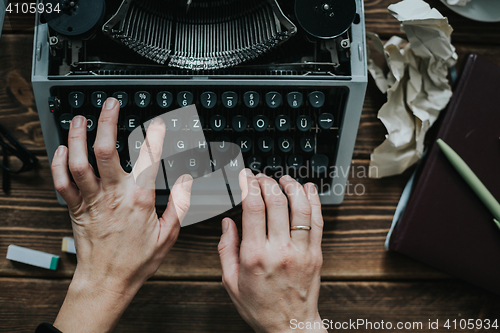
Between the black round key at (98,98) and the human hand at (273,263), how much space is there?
418 mm

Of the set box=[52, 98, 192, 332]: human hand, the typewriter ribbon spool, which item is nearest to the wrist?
box=[52, 98, 192, 332]: human hand

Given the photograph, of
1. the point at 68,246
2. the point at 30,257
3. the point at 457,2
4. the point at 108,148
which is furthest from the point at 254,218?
the point at 457,2

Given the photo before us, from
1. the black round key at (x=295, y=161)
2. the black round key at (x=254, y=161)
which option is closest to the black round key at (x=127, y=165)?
the black round key at (x=254, y=161)

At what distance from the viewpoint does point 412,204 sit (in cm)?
116

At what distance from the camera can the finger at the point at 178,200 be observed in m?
1.01

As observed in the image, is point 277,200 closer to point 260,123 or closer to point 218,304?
point 260,123

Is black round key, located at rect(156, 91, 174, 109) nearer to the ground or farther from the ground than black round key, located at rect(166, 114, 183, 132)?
farther from the ground

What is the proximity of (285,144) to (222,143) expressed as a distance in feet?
0.57

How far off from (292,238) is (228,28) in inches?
22.7

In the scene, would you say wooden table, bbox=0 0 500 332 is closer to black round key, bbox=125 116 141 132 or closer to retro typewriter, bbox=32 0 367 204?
retro typewriter, bbox=32 0 367 204

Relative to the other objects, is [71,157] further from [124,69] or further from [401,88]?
[401,88]

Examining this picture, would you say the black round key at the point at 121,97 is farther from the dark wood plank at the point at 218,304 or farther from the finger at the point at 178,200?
the dark wood plank at the point at 218,304

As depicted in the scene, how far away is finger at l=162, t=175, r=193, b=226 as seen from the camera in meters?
1.01

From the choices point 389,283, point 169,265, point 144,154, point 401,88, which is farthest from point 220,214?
point 401,88
